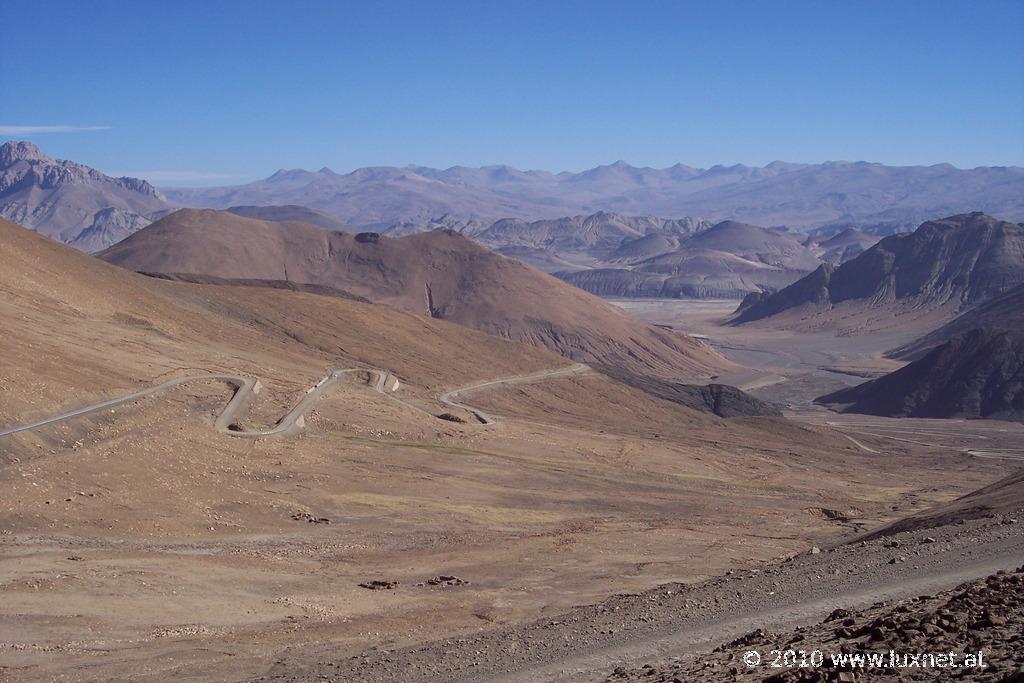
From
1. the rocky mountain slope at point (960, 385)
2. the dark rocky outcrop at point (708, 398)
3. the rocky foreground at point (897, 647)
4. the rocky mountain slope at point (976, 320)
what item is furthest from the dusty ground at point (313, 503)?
the rocky mountain slope at point (976, 320)

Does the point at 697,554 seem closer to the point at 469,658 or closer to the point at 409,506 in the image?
the point at 409,506

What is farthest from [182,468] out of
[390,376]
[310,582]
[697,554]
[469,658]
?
[390,376]

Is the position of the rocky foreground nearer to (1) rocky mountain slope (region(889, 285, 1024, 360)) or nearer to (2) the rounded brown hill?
(2) the rounded brown hill

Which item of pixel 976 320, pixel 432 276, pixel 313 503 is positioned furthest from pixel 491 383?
pixel 976 320

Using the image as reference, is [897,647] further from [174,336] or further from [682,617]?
[174,336]

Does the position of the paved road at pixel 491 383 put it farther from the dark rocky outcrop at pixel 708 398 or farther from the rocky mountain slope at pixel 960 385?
the rocky mountain slope at pixel 960 385
